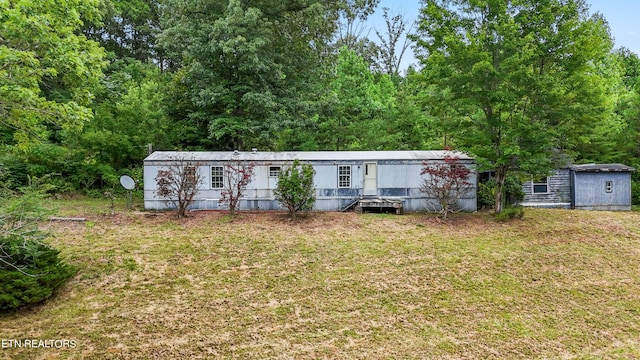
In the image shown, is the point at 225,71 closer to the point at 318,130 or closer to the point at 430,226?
the point at 318,130

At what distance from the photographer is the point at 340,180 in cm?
1402

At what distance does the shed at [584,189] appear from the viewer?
15.2 m

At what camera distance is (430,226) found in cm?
1171

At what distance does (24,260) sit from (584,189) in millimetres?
19467

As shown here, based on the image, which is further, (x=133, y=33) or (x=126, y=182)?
(x=133, y=33)

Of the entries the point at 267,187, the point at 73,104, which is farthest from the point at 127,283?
the point at 267,187

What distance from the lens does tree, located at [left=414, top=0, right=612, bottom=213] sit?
11.3 m

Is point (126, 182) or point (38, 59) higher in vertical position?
point (38, 59)

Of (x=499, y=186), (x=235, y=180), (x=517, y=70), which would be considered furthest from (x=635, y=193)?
(x=235, y=180)

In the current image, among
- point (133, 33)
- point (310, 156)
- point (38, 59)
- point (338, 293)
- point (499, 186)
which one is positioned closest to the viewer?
Result: point (38, 59)

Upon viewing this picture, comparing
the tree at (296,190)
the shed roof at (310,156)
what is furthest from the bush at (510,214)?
the tree at (296,190)

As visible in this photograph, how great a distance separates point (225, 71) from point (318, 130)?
580 centimetres

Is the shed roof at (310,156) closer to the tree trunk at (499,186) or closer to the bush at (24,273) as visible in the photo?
the tree trunk at (499,186)

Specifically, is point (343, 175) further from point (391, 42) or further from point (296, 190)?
point (391, 42)
